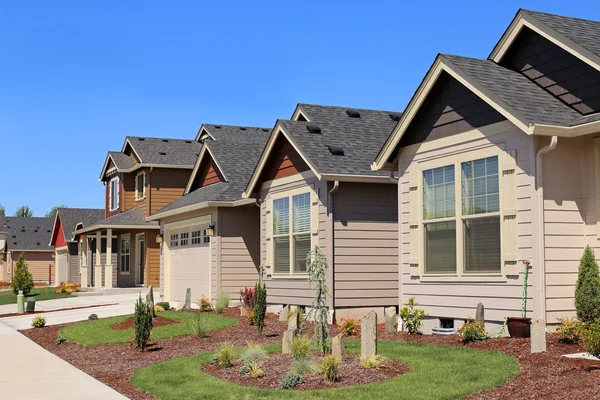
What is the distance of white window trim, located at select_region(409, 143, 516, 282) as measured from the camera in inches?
513

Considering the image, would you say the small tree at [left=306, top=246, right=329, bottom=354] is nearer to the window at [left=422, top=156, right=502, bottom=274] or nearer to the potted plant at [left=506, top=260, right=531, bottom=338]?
the potted plant at [left=506, top=260, right=531, bottom=338]

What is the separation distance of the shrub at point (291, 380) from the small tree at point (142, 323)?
5.37 metres

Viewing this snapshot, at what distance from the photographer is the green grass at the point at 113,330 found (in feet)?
57.1

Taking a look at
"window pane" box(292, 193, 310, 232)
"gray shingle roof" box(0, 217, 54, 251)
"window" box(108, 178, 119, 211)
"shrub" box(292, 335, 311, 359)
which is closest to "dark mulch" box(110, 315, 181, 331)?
"window pane" box(292, 193, 310, 232)

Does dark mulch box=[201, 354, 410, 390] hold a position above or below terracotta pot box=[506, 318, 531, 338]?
below

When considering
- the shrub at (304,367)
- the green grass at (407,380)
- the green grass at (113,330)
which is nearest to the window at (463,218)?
the green grass at (407,380)

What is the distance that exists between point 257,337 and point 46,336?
645cm

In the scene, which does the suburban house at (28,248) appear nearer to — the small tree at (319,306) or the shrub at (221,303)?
the shrub at (221,303)

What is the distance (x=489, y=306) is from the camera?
1338cm

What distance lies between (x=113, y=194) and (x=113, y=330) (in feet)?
72.7

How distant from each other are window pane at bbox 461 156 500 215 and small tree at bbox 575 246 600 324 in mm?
1768

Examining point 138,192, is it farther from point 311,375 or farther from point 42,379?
point 311,375

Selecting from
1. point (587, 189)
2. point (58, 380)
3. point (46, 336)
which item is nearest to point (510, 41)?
point (587, 189)

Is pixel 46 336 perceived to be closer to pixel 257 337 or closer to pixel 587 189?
pixel 257 337
